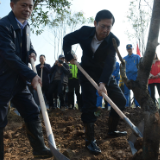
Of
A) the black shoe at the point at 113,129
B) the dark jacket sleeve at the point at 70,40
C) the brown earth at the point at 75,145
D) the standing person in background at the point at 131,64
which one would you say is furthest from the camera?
the standing person in background at the point at 131,64

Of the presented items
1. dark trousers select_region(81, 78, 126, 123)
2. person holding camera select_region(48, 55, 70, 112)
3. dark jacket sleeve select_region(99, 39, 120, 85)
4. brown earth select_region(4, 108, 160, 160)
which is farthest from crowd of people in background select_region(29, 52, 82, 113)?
dark jacket sleeve select_region(99, 39, 120, 85)

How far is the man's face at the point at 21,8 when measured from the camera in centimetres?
230

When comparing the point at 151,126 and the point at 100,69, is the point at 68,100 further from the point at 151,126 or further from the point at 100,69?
the point at 151,126

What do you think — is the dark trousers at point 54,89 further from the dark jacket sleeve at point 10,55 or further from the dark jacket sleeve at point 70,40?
the dark jacket sleeve at point 10,55

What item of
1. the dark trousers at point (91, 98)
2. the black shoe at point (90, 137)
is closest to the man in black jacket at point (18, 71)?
the black shoe at point (90, 137)

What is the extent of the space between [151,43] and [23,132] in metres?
3.42

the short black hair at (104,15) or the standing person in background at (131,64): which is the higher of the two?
the short black hair at (104,15)

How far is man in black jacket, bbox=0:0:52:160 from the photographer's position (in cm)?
214

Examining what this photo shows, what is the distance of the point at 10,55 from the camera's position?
2.12 m

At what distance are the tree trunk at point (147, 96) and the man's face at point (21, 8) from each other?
1.52 m

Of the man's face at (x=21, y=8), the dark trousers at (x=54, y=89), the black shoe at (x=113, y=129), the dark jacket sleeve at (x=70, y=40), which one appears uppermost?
the man's face at (x=21, y=8)

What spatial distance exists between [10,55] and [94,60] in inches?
55.7

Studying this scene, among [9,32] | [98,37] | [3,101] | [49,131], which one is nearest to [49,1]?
[98,37]

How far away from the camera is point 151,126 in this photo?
6.06 feet
